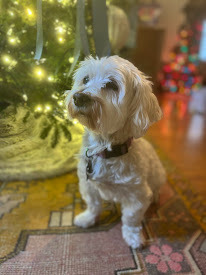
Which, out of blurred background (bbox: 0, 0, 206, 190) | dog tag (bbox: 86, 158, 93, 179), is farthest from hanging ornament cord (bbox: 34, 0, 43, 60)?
dog tag (bbox: 86, 158, 93, 179)

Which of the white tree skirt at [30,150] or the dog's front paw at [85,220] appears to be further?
the dog's front paw at [85,220]

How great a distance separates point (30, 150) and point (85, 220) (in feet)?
1.50

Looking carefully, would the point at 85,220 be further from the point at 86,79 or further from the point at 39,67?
the point at 39,67

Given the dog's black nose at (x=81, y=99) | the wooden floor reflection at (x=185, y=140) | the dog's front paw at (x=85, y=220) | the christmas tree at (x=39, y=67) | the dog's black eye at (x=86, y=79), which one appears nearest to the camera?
the dog's black nose at (x=81, y=99)

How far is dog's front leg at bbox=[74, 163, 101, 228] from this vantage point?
47.3 inches

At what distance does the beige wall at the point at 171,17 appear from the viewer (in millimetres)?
4684

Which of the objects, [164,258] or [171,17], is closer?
[164,258]

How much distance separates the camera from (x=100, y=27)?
1.22 m

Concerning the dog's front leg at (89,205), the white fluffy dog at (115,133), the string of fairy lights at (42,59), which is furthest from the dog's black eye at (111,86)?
the dog's front leg at (89,205)

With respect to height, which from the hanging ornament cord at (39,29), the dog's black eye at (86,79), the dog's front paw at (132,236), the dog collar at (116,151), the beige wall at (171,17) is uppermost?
the beige wall at (171,17)

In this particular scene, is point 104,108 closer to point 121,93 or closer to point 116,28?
point 121,93

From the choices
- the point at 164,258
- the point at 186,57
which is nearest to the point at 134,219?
the point at 164,258

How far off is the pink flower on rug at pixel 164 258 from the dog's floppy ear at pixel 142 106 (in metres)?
0.58

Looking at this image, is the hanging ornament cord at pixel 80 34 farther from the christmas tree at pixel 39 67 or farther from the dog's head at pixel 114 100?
the dog's head at pixel 114 100
